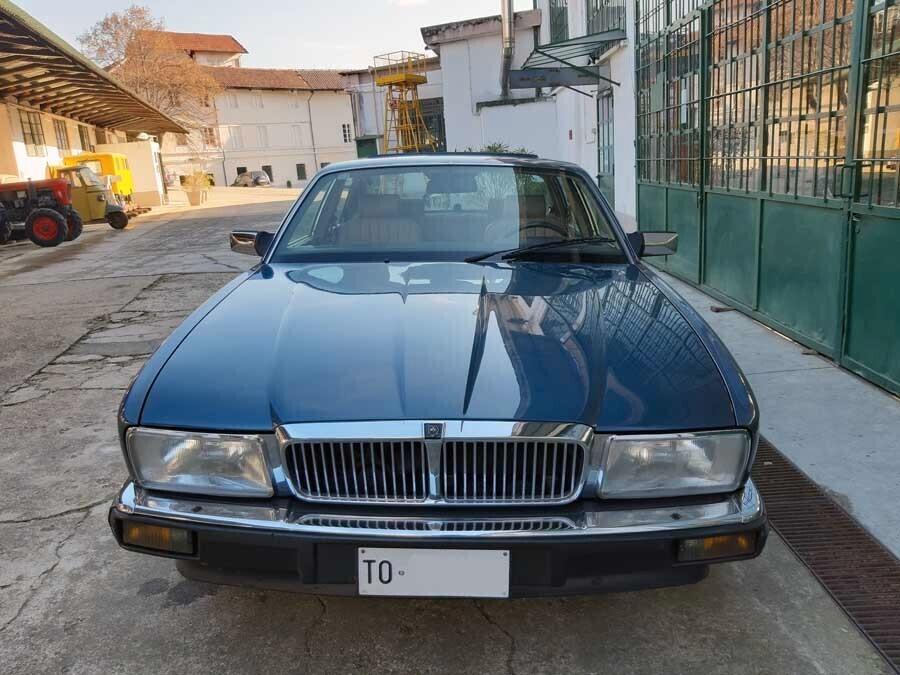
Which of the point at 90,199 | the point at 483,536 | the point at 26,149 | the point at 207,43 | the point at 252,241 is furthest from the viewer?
the point at 207,43

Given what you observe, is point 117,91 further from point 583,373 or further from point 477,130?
point 583,373

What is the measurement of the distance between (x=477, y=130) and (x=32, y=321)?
22042mm

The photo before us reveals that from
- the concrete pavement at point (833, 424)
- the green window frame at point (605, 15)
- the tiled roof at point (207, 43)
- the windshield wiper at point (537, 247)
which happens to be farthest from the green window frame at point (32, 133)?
the tiled roof at point (207, 43)

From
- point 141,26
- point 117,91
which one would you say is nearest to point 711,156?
point 117,91

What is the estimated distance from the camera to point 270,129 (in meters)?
52.4

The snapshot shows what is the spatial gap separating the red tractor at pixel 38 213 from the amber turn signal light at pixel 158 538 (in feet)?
48.2

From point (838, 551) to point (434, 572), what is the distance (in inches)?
66.3

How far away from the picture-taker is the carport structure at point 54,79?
41.1 ft

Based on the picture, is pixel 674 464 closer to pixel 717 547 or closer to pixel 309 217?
pixel 717 547

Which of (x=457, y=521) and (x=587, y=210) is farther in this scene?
(x=587, y=210)

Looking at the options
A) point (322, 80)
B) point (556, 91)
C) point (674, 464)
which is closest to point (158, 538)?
point (674, 464)

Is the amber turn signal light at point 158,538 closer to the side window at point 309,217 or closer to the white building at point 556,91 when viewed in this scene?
the side window at point 309,217

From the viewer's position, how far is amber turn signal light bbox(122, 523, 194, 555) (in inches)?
75.3

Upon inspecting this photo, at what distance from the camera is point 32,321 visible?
23.6 feet
